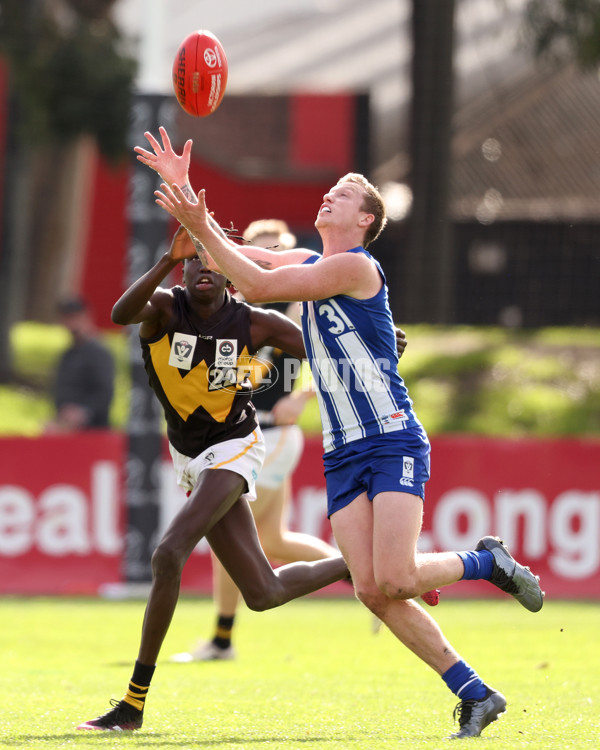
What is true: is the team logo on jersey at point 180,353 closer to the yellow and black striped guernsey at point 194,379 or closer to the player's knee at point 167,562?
the yellow and black striped guernsey at point 194,379

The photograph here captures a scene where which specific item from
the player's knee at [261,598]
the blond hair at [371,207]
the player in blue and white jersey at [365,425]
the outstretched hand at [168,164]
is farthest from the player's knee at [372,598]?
the outstretched hand at [168,164]

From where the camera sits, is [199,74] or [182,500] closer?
[199,74]

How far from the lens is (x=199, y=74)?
625 cm

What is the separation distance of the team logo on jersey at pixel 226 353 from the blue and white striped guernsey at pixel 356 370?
100 cm

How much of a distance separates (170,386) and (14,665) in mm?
2547

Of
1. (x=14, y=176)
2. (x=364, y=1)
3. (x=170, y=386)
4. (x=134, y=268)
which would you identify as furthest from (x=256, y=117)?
(x=170, y=386)

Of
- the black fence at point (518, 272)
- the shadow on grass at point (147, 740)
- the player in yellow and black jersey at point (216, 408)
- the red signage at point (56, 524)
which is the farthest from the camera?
the black fence at point (518, 272)

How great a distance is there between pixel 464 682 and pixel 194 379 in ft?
6.56

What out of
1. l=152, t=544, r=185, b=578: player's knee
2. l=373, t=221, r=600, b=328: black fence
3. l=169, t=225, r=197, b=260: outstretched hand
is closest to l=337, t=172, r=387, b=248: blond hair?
l=169, t=225, r=197, b=260: outstretched hand

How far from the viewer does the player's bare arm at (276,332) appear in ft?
22.2

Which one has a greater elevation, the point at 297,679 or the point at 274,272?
the point at 274,272

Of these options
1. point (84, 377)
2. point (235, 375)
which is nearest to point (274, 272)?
point (235, 375)

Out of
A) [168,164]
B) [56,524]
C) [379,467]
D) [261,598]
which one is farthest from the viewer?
[56,524]

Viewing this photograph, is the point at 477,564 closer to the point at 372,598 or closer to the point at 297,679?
the point at 372,598
